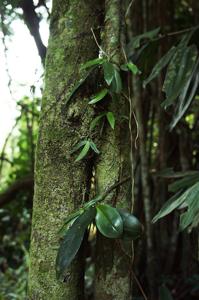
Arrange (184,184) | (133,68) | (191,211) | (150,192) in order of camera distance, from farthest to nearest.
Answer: (150,192) → (184,184) → (191,211) → (133,68)

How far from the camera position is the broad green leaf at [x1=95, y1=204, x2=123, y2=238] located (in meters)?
0.83

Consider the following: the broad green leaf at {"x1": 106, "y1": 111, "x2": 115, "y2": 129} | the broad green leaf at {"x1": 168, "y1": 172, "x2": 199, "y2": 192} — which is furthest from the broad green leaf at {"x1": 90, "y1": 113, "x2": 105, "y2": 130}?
the broad green leaf at {"x1": 168, "y1": 172, "x2": 199, "y2": 192}

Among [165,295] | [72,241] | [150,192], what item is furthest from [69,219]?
[150,192]

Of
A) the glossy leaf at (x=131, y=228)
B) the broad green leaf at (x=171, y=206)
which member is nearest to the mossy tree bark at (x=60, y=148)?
the glossy leaf at (x=131, y=228)

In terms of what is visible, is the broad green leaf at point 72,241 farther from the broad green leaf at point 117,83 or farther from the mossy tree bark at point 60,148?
the broad green leaf at point 117,83

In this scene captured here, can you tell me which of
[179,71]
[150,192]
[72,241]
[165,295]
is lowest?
[165,295]

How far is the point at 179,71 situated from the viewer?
145cm

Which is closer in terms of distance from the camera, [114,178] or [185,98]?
[114,178]

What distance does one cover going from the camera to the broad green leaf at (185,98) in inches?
54.3

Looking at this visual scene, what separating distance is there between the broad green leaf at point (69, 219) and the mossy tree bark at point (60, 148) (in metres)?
0.04

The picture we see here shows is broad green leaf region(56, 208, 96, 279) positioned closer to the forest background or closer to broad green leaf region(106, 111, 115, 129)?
broad green leaf region(106, 111, 115, 129)

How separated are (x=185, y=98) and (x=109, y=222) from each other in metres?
0.70

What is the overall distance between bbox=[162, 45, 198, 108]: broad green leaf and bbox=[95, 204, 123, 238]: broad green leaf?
0.54 meters

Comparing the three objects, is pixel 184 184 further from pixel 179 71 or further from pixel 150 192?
pixel 150 192
